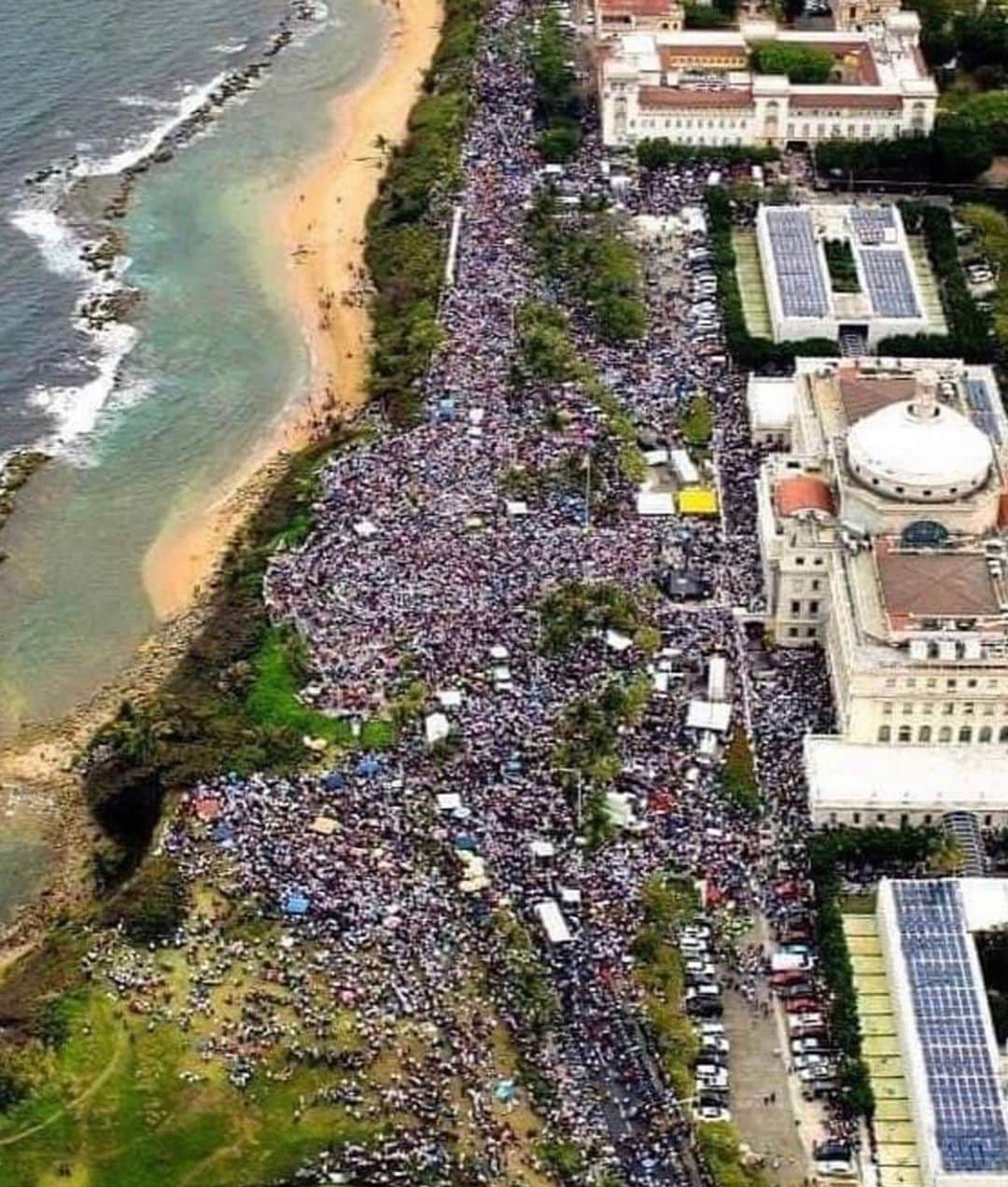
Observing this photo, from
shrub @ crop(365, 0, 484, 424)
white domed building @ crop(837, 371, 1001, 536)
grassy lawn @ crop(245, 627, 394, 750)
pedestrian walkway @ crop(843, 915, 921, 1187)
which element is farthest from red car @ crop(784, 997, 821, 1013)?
shrub @ crop(365, 0, 484, 424)

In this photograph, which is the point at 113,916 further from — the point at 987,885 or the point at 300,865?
the point at 987,885

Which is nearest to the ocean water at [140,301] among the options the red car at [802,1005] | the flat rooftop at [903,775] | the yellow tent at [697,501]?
the yellow tent at [697,501]

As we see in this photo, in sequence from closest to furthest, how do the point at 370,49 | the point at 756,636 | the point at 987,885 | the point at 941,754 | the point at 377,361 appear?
the point at 987,885 → the point at 941,754 → the point at 756,636 → the point at 377,361 → the point at 370,49

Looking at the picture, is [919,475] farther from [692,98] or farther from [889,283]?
[692,98]

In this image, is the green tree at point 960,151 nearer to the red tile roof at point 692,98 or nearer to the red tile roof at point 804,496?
the red tile roof at point 692,98

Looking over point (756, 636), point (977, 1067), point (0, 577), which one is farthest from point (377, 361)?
point (977, 1067)

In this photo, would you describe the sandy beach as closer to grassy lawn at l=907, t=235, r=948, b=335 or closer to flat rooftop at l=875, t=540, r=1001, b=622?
grassy lawn at l=907, t=235, r=948, b=335

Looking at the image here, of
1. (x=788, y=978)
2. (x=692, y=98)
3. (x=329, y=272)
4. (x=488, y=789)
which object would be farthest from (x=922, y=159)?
(x=788, y=978)
